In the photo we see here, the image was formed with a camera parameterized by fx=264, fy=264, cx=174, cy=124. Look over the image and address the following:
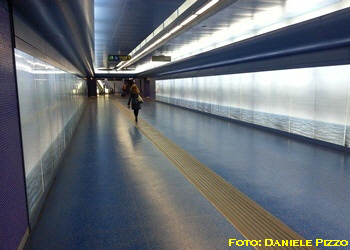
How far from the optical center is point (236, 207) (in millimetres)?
3488

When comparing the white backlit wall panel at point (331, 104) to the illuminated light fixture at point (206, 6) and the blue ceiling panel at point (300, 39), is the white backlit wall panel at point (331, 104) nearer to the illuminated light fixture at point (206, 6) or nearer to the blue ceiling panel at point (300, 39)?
the blue ceiling panel at point (300, 39)

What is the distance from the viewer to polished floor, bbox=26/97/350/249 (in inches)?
112

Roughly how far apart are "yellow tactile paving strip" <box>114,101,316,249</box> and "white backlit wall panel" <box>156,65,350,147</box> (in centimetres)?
386

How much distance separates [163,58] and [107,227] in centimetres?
1098

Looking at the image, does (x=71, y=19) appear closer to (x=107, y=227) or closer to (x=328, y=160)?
(x=107, y=227)

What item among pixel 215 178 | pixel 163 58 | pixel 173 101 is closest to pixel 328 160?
pixel 215 178

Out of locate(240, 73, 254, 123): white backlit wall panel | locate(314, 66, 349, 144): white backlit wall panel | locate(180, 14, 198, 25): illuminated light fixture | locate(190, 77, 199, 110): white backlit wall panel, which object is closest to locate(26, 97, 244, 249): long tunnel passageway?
locate(180, 14, 198, 25): illuminated light fixture

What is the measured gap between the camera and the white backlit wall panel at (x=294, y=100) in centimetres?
661

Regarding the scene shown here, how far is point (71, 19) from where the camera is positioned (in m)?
3.54

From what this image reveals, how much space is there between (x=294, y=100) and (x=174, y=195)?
5976 mm

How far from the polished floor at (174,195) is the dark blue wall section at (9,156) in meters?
0.40

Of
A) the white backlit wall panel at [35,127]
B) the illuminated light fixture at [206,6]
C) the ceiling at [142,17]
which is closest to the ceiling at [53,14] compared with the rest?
the ceiling at [142,17]

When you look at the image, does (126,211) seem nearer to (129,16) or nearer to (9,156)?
(9,156)

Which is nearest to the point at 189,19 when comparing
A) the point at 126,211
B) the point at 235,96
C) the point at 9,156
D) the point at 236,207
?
the point at 236,207
